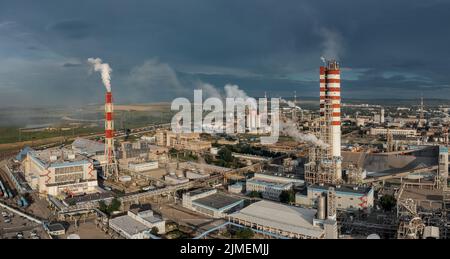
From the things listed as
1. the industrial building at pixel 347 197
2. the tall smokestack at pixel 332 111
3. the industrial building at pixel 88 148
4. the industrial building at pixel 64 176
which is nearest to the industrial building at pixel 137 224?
the industrial building at pixel 64 176

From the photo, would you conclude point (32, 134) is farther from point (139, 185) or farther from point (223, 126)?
point (139, 185)

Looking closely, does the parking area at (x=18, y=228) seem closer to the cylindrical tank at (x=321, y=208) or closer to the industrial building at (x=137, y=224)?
the industrial building at (x=137, y=224)

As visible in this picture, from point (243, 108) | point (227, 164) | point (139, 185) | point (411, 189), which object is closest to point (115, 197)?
point (139, 185)

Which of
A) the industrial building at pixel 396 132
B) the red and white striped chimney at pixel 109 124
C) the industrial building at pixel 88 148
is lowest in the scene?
the industrial building at pixel 88 148

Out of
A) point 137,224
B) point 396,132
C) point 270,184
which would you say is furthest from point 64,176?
point 396,132

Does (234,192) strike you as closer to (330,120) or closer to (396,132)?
(330,120)

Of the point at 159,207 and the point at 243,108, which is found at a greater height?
the point at 243,108
